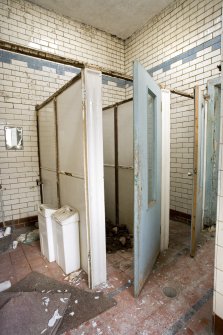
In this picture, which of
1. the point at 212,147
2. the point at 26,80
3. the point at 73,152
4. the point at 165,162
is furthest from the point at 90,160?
the point at 26,80

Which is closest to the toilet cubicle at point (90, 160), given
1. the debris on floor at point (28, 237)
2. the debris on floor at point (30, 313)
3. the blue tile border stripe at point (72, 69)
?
the debris on floor at point (30, 313)

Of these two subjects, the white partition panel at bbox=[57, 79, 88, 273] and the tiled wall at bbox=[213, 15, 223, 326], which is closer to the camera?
the tiled wall at bbox=[213, 15, 223, 326]

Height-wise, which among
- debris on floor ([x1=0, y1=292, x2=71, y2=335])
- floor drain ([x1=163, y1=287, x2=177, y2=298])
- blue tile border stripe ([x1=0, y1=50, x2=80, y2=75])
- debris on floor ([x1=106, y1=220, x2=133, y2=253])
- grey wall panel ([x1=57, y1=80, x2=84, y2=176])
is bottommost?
floor drain ([x1=163, y1=287, x2=177, y2=298])

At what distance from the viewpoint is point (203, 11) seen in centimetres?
347

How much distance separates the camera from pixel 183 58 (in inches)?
153

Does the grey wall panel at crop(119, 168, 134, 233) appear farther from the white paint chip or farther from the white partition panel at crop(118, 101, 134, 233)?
the white paint chip

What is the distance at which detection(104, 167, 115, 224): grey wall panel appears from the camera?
3.85 meters

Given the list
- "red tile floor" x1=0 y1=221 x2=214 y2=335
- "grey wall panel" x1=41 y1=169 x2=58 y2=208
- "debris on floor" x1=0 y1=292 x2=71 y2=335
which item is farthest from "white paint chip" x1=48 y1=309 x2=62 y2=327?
"grey wall panel" x1=41 y1=169 x2=58 y2=208

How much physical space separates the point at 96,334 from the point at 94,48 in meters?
5.47

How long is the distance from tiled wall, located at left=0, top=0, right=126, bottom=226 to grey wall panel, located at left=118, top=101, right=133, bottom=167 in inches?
74.0

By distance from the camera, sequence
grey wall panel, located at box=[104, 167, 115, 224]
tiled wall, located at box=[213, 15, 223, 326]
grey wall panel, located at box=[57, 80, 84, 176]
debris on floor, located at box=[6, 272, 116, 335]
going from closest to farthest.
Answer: tiled wall, located at box=[213, 15, 223, 326] → debris on floor, located at box=[6, 272, 116, 335] → grey wall panel, located at box=[57, 80, 84, 176] → grey wall panel, located at box=[104, 167, 115, 224]

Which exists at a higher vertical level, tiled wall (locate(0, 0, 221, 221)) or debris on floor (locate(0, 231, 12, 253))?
tiled wall (locate(0, 0, 221, 221))

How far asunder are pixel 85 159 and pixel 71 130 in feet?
1.91

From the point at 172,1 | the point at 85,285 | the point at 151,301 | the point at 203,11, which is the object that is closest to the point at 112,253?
the point at 85,285
